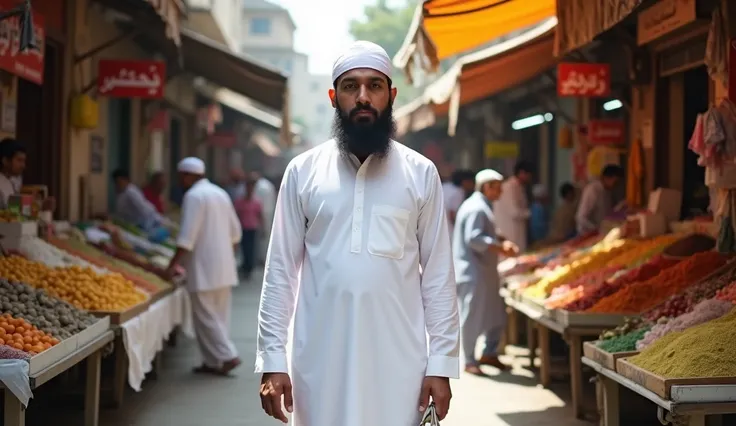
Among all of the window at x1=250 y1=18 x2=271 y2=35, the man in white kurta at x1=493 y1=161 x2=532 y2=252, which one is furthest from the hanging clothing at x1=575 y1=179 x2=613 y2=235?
the window at x1=250 y1=18 x2=271 y2=35

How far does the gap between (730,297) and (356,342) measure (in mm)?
3457

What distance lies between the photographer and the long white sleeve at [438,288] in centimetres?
395

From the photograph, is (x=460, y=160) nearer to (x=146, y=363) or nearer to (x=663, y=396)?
(x=146, y=363)

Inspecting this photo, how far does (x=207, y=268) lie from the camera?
33.6 feet

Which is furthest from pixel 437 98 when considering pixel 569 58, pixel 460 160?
pixel 460 160

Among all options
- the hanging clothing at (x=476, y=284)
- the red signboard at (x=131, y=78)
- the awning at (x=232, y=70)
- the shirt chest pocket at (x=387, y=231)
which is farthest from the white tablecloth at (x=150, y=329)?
the awning at (x=232, y=70)

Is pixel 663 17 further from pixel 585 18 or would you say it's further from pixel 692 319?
pixel 692 319

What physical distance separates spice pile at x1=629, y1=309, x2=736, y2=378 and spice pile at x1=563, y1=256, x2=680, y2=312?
2021 millimetres

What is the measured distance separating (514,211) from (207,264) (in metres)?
5.64

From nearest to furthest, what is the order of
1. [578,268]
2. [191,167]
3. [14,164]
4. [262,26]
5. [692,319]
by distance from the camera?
[692,319], [14,164], [578,268], [191,167], [262,26]

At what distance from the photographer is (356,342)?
12.9 feet

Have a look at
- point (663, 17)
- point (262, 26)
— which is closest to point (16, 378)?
point (663, 17)

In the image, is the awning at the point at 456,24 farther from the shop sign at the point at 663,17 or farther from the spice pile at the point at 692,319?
the spice pile at the point at 692,319

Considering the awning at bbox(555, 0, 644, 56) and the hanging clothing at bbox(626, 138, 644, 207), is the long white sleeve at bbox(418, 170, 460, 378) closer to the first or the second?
the awning at bbox(555, 0, 644, 56)
